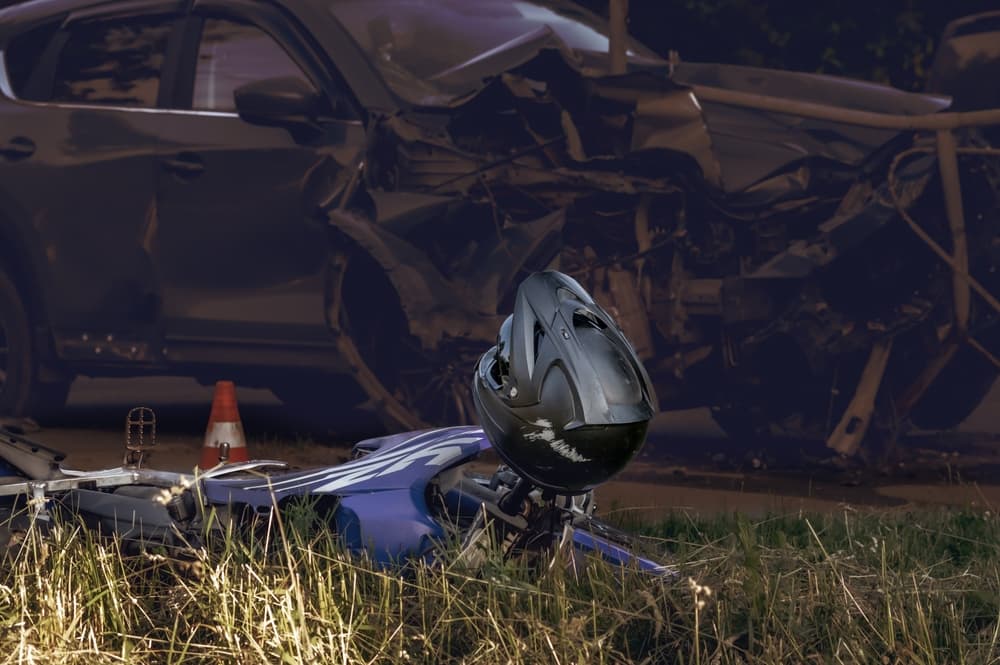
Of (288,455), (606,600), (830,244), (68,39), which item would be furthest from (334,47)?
(606,600)

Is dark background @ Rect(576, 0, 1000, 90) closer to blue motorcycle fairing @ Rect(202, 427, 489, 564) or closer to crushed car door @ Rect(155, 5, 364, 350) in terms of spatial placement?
crushed car door @ Rect(155, 5, 364, 350)

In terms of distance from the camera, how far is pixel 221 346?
8.03m

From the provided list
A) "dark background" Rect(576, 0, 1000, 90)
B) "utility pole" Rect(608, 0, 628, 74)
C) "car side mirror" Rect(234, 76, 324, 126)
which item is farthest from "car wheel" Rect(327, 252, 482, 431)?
"dark background" Rect(576, 0, 1000, 90)

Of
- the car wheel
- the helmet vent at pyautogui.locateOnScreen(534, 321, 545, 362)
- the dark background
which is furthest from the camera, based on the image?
the dark background

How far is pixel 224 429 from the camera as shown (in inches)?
283

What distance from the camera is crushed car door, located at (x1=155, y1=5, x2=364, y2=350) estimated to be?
7984 mm

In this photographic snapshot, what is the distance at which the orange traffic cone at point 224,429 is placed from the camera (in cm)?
705

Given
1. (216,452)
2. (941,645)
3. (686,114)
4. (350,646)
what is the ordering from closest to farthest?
1. (350,646)
2. (941,645)
3. (216,452)
4. (686,114)

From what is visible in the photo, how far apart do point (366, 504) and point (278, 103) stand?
13.8 feet

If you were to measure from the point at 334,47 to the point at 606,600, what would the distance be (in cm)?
→ 476

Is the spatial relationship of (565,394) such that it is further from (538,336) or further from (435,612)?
(435,612)

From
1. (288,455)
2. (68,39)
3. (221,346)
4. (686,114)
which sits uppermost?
(68,39)

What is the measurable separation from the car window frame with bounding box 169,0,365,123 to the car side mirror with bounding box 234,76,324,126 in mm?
69

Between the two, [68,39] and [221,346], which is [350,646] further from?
[68,39]
